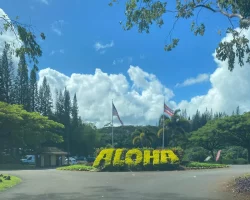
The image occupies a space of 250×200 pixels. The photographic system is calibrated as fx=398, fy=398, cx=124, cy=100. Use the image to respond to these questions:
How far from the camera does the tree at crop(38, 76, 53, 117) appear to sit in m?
72.6

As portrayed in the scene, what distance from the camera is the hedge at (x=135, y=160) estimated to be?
3309 cm

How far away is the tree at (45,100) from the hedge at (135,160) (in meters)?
39.8

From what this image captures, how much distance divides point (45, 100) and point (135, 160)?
43.0 m

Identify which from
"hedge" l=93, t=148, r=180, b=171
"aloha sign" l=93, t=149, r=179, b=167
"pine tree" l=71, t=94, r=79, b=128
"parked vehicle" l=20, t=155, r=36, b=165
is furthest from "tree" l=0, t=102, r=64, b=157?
"pine tree" l=71, t=94, r=79, b=128

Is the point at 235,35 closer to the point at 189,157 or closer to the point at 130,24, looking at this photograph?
the point at 130,24

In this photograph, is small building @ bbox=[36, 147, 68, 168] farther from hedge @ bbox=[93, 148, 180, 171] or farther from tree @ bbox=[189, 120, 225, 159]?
hedge @ bbox=[93, 148, 180, 171]

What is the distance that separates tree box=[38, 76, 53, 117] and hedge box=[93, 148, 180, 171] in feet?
131

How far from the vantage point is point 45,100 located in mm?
73688

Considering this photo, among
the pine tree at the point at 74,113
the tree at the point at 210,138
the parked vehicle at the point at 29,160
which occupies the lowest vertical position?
the parked vehicle at the point at 29,160

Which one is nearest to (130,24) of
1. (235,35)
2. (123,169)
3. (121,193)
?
(235,35)

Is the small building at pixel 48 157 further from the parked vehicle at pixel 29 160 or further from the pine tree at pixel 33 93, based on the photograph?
the pine tree at pixel 33 93

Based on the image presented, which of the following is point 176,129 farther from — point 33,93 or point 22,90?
point 22,90

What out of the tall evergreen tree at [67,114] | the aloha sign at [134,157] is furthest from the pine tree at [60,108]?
the aloha sign at [134,157]

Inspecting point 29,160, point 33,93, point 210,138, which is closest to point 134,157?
point 210,138
